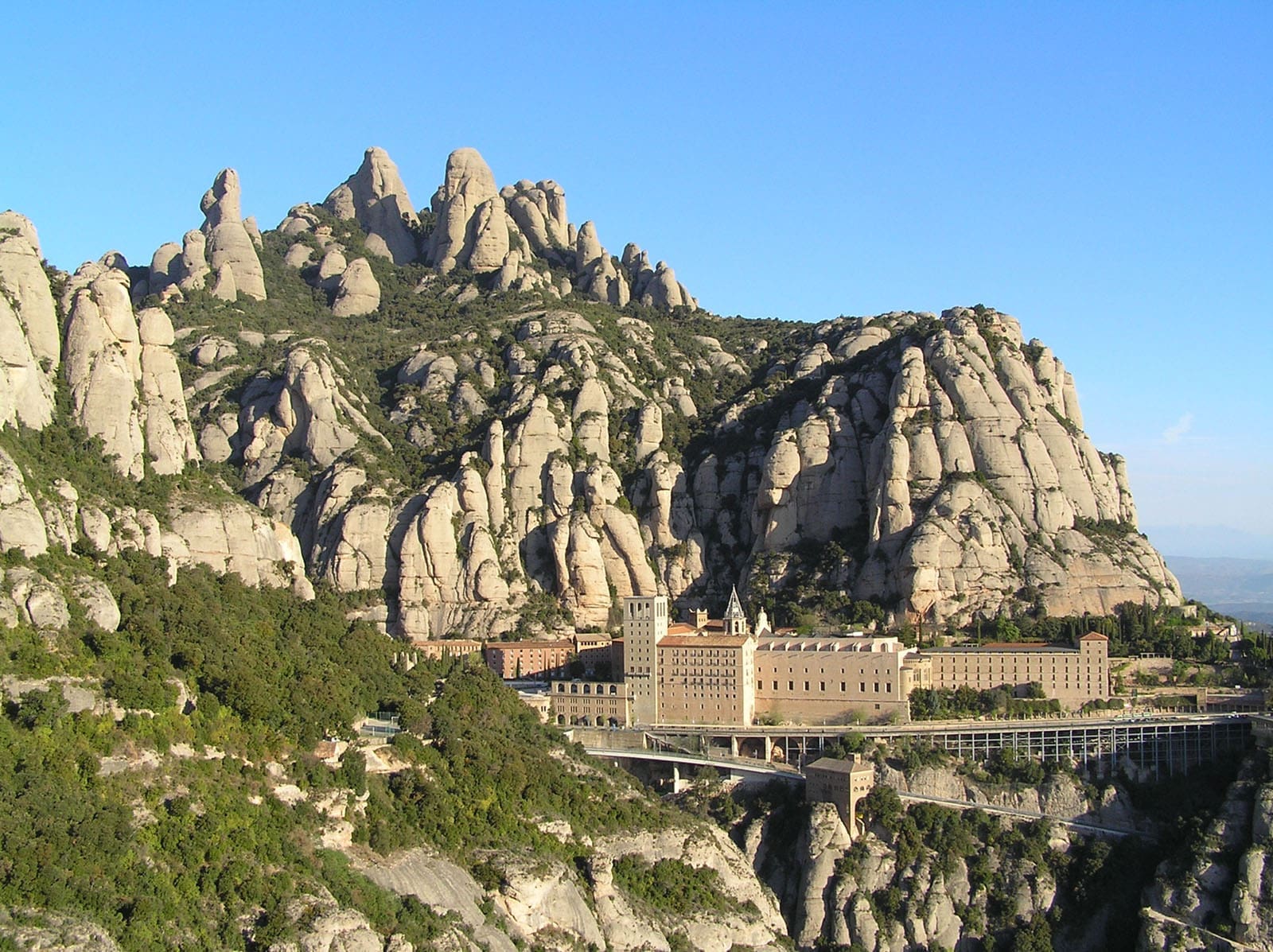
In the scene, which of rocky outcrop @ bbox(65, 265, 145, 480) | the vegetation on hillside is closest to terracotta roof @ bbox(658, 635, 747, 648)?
the vegetation on hillside

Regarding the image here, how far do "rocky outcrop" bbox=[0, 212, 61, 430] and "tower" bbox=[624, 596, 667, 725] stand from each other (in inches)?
1505

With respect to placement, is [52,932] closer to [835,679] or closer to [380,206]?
[835,679]

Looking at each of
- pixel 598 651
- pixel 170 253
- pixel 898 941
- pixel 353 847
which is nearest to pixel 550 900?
pixel 353 847

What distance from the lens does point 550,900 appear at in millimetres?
74875

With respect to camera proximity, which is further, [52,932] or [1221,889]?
[1221,889]

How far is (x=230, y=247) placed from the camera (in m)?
168

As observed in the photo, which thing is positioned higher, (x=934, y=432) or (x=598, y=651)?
(x=934, y=432)

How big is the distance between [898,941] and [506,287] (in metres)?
95.9

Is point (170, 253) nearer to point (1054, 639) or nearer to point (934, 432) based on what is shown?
point (934, 432)

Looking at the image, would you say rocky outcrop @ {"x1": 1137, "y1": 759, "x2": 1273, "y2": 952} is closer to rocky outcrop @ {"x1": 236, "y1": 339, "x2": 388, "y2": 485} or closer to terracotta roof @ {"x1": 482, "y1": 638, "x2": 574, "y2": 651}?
terracotta roof @ {"x1": 482, "y1": 638, "x2": 574, "y2": 651}

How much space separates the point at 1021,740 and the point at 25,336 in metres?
63.4

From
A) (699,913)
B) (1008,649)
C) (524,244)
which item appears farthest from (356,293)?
(699,913)

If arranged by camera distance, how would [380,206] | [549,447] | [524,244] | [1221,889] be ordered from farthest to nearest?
[380,206] < [524,244] < [549,447] < [1221,889]

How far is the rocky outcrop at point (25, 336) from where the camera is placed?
89.4 m
